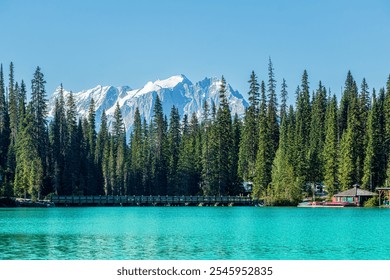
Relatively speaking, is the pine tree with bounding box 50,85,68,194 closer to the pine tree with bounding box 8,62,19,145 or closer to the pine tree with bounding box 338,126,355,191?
the pine tree with bounding box 8,62,19,145

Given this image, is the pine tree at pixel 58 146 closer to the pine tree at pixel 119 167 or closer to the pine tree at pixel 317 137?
the pine tree at pixel 119 167

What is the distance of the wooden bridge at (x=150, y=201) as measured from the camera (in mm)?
103100

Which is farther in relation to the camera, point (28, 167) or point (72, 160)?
point (72, 160)

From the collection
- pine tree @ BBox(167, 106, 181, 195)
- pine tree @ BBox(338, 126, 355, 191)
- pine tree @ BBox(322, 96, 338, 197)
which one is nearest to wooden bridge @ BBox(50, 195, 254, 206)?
pine tree @ BBox(167, 106, 181, 195)

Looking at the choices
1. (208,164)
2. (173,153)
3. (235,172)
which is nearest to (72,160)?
(173,153)

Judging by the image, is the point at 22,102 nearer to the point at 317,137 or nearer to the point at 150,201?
the point at 150,201

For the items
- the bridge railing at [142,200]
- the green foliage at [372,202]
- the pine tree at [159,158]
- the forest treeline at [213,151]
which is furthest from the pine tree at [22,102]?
the green foliage at [372,202]

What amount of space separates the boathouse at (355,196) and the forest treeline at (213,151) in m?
2.37

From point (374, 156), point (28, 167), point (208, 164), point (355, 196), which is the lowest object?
point (355, 196)

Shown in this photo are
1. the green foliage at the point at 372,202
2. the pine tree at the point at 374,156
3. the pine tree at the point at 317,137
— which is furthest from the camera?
the pine tree at the point at 317,137

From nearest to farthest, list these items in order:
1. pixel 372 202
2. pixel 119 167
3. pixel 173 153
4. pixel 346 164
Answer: pixel 372 202 → pixel 346 164 → pixel 119 167 → pixel 173 153

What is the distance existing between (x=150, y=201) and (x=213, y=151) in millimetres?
12871

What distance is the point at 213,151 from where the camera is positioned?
112m

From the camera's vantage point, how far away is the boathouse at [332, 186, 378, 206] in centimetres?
9050
